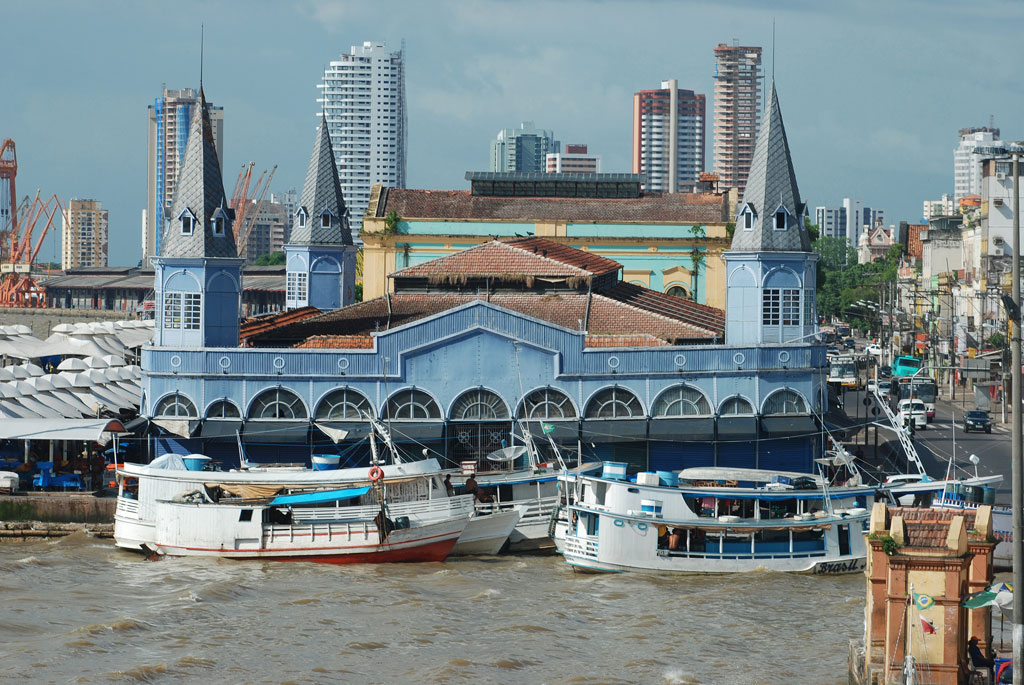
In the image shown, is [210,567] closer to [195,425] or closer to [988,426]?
[195,425]

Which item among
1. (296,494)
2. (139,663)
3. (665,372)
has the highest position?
(665,372)

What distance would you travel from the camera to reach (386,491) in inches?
1740

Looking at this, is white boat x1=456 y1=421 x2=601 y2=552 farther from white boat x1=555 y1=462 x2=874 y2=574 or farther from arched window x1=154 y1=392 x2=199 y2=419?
arched window x1=154 y1=392 x2=199 y2=419

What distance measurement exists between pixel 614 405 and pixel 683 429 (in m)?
2.30

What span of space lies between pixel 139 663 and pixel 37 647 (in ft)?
9.63

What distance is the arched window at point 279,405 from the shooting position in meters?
49.8

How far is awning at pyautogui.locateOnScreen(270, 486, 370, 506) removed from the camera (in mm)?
43906

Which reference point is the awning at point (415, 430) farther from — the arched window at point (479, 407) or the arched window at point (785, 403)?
the arched window at point (785, 403)

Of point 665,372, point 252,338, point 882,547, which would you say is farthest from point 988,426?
point 882,547

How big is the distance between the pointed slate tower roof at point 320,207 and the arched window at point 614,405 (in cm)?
2288

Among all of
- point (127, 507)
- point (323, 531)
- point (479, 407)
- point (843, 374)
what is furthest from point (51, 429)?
point (843, 374)

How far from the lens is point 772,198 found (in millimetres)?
53188

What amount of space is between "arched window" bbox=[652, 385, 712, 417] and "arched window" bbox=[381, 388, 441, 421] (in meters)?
7.19

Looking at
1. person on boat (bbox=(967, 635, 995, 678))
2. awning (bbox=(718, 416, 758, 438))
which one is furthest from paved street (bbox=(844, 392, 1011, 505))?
person on boat (bbox=(967, 635, 995, 678))
